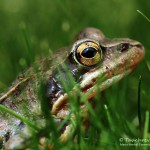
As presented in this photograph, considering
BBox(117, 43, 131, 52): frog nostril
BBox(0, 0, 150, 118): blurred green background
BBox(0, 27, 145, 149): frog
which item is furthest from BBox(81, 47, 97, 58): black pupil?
BBox(0, 0, 150, 118): blurred green background

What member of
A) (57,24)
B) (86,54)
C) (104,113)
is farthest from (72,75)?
(57,24)

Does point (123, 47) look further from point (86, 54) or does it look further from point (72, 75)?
point (72, 75)

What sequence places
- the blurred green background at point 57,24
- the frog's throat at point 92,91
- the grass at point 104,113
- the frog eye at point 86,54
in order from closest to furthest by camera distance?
1. the grass at point 104,113
2. the frog's throat at point 92,91
3. the frog eye at point 86,54
4. the blurred green background at point 57,24

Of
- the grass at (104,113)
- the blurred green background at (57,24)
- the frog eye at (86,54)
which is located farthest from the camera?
the blurred green background at (57,24)

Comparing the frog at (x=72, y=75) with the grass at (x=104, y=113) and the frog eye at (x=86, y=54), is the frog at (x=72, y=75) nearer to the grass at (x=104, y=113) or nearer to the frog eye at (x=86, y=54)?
the frog eye at (x=86, y=54)

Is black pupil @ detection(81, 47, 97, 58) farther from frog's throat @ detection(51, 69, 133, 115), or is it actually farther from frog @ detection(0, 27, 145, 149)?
frog's throat @ detection(51, 69, 133, 115)

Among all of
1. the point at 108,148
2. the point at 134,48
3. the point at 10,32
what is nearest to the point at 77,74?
the point at 134,48

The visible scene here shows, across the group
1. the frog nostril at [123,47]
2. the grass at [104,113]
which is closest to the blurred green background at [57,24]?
the grass at [104,113]

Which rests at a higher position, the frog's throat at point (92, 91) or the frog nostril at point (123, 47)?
the frog nostril at point (123, 47)

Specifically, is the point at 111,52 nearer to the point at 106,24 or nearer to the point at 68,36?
the point at 68,36
